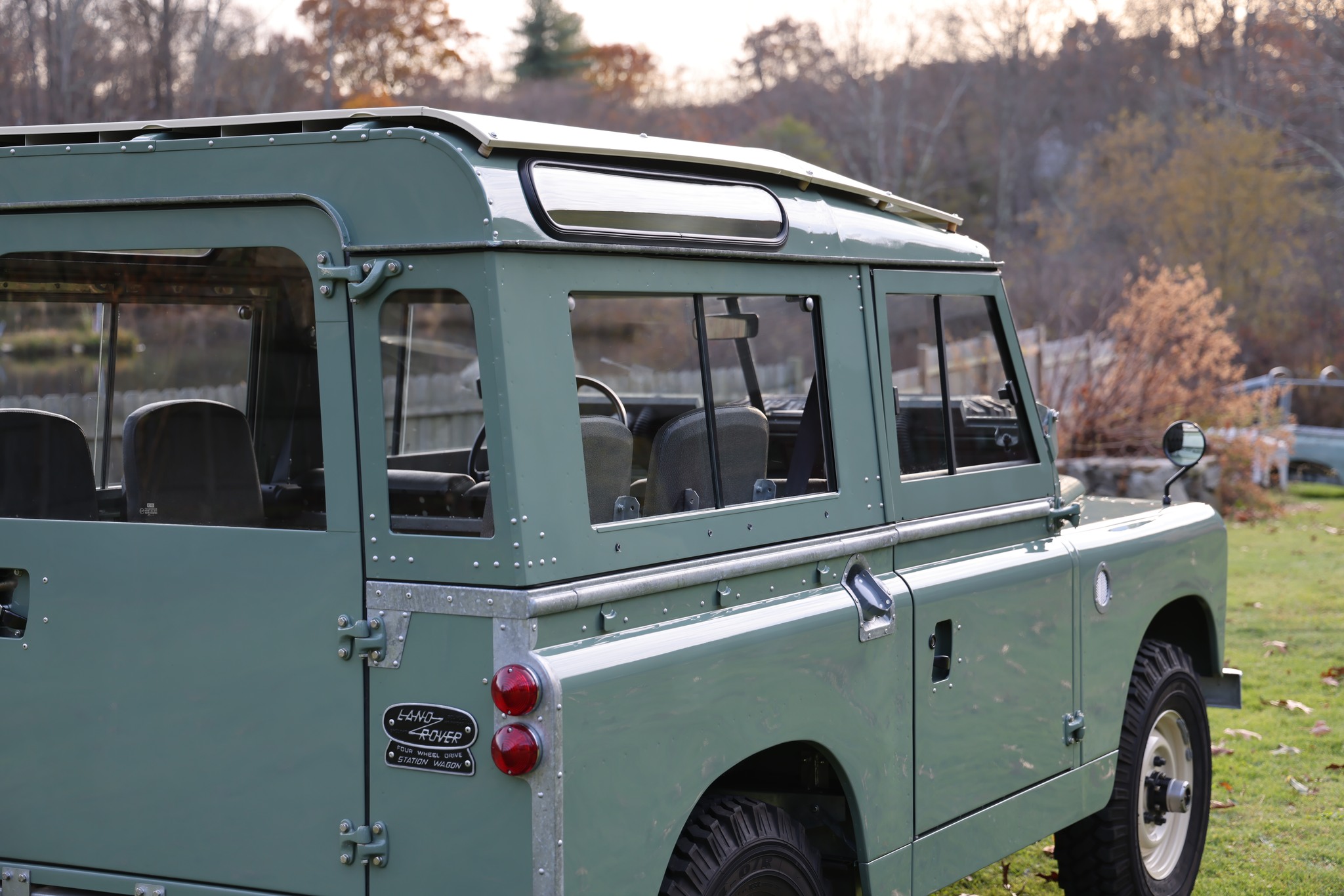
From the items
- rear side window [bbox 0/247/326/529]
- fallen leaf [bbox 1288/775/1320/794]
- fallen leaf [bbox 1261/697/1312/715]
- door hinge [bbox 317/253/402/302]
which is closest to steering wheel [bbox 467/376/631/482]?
rear side window [bbox 0/247/326/529]

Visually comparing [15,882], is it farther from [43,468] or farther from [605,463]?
[605,463]

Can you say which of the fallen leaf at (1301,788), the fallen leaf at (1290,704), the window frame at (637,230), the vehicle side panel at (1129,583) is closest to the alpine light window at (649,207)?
the window frame at (637,230)

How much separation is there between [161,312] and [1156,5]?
47632 millimetres

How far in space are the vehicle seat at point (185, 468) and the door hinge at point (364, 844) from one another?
2.94 feet

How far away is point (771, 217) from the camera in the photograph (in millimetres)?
3307

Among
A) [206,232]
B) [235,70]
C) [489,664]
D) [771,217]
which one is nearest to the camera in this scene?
[489,664]

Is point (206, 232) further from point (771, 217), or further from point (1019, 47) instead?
A: point (1019, 47)

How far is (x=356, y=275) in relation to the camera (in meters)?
2.66

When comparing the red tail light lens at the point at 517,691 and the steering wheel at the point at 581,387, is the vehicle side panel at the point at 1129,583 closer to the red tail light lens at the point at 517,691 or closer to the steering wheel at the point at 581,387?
the steering wheel at the point at 581,387

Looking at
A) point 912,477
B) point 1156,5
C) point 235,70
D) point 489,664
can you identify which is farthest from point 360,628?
point 1156,5

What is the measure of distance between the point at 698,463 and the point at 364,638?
0.96m

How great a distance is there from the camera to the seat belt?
137 inches

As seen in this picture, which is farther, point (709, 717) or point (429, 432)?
point (429, 432)

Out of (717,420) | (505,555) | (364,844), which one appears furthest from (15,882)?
(717,420)
